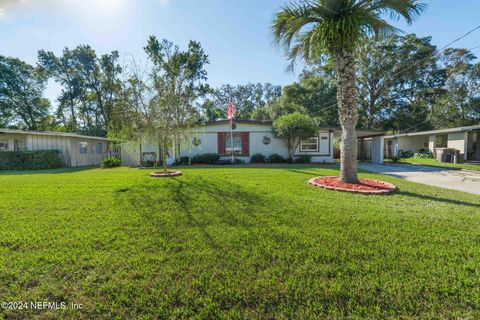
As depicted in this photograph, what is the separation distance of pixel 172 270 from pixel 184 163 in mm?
12432

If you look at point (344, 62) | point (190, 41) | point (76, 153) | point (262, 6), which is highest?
point (190, 41)

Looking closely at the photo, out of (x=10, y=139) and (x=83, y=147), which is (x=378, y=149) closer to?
(x=83, y=147)

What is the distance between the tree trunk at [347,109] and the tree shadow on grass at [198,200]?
3139mm

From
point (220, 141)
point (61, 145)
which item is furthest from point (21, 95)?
point (220, 141)

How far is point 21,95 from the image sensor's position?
81.3 feet

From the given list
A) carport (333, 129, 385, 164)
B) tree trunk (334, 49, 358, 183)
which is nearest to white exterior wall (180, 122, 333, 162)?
carport (333, 129, 385, 164)

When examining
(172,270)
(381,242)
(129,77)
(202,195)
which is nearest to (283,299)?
(172,270)

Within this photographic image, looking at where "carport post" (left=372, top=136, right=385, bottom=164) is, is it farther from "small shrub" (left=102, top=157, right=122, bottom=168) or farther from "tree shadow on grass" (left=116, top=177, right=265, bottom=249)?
"small shrub" (left=102, top=157, right=122, bottom=168)

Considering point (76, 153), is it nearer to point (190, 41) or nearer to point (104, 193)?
point (104, 193)

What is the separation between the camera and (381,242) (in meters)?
2.82

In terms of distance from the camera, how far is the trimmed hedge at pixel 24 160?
1284 cm

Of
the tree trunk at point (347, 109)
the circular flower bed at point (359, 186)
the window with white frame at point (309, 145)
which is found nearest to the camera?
the circular flower bed at point (359, 186)

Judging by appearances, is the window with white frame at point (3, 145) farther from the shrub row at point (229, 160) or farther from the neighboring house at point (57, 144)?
the shrub row at point (229, 160)

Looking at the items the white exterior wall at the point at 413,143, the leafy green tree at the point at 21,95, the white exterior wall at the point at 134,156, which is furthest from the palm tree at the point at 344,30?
the leafy green tree at the point at 21,95
